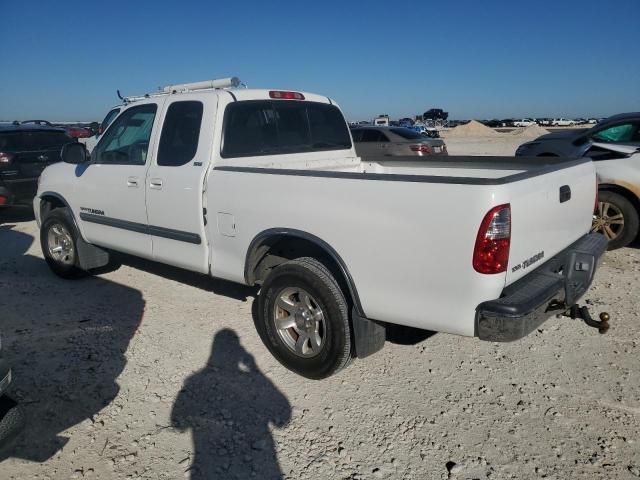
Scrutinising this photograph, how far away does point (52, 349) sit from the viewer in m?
3.90

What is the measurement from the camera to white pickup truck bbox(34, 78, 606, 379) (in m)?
2.56

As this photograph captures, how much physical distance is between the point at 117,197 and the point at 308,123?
6.44 feet

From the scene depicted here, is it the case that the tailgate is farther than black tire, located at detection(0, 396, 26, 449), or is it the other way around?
the tailgate

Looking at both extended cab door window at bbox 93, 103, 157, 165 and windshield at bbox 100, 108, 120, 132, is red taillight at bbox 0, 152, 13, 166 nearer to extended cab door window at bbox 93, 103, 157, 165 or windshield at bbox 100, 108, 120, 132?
windshield at bbox 100, 108, 120, 132

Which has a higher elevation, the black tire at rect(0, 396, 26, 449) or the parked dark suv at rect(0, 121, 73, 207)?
the parked dark suv at rect(0, 121, 73, 207)

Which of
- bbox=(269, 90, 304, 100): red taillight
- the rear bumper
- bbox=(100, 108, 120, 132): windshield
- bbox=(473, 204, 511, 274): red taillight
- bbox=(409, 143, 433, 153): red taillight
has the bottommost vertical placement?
the rear bumper

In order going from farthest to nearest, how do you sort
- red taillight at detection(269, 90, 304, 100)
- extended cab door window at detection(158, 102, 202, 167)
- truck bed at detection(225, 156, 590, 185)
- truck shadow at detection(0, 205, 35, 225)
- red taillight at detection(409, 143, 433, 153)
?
red taillight at detection(409, 143, 433, 153), truck shadow at detection(0, 205, 35, 225), red taillight at detection(269, 90, 304, 100), extended cab door window at detection(158, 102, 202, 167), truck bed at detection(225, 156, 590, 185)

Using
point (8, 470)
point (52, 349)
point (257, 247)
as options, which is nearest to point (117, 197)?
point (52, 349)

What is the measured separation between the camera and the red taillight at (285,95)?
445 cm

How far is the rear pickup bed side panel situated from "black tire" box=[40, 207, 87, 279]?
302 centimetres

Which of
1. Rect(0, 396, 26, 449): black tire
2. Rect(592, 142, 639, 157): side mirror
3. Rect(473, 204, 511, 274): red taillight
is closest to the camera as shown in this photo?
Rect(0, 396, 26, 449): black tire

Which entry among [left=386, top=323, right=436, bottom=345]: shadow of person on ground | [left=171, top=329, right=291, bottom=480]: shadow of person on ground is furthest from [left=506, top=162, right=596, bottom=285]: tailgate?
[left=171, top=329, right=291, bottom=480]: shadow of person on ground

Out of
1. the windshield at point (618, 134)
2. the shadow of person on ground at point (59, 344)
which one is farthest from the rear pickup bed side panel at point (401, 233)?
the windshield at point (618, 134)

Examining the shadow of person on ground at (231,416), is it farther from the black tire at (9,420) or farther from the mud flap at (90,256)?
the mud flap at (90,256)
